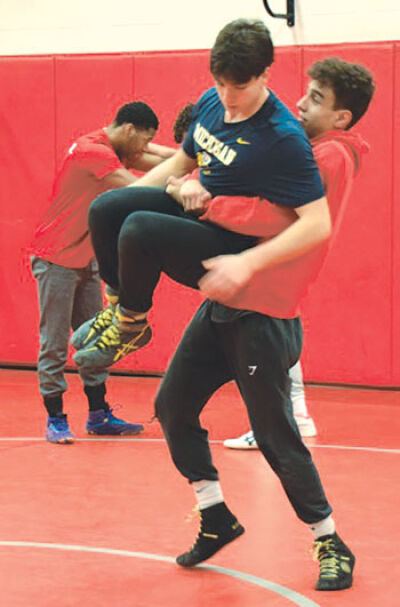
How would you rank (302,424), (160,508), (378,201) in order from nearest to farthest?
(160,508) < (302,424) < (378,201)

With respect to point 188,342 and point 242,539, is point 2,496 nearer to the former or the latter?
point 242,539

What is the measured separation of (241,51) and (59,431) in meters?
3.80

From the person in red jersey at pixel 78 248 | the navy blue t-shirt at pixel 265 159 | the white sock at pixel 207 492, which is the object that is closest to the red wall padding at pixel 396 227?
the person in red jersey at pixel 78 248

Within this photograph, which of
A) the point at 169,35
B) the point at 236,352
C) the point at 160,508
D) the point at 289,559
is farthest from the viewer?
the point at 169,35

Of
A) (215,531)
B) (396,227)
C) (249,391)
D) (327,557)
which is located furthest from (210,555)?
(396,227)

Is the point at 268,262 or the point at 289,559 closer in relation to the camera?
the point at 268,262

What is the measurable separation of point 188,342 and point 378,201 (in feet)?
15.3

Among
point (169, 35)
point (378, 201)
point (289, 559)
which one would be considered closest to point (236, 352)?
point (289, 559)

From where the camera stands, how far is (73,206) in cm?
668

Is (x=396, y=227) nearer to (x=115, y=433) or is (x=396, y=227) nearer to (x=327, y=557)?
(x=115, y=433)

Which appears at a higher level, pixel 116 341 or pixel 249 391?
pixel 116 341

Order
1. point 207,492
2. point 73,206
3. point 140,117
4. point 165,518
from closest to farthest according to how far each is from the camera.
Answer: point 207,492
point 165,518
point 140,117
point 73,206

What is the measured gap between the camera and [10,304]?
9.74m

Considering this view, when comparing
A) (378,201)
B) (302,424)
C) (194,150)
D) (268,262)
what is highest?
(194,150)
